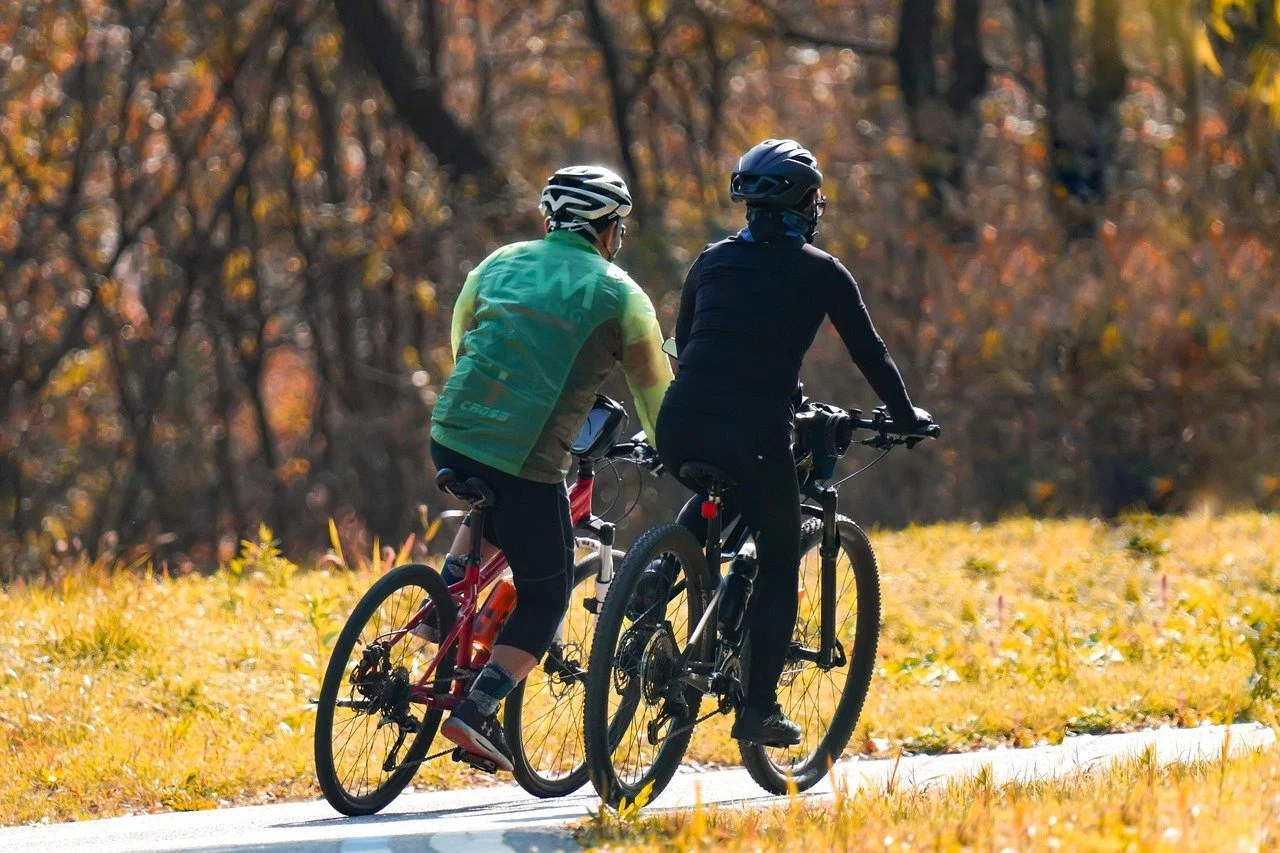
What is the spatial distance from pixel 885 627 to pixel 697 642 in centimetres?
336

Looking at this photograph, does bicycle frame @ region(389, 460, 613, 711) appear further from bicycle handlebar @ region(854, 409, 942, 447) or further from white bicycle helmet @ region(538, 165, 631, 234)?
bicycle handlebar @ region(854, 409, 942, 447)

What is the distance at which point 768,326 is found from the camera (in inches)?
237

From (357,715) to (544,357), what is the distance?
4.05 feet

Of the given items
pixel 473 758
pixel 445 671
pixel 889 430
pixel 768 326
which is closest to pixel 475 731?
pixel 473 758

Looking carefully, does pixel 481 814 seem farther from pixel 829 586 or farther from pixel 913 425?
pixel 913 425

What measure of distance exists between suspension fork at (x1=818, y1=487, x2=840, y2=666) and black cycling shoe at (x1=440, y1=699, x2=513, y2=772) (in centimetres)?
123

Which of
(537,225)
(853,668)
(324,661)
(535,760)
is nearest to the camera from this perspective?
(535,760)

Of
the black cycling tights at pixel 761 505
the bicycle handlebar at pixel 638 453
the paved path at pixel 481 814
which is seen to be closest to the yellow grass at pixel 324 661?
the paved path at pixel 481 814

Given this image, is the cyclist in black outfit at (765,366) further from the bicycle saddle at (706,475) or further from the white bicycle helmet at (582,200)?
the white bicycle helmet at (582,200)

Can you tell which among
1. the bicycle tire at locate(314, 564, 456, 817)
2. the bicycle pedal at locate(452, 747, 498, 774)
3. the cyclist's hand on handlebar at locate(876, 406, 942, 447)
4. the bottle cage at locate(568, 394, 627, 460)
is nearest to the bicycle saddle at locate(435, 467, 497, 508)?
the bicycle tire at locate(314, 564, 456, 817)

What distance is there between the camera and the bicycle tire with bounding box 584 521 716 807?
5695 mm

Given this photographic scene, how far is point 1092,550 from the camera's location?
11.3 m

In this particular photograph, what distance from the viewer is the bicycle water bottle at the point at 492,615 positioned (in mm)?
6227

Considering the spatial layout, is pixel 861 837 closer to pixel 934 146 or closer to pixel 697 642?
pixel 697 642
